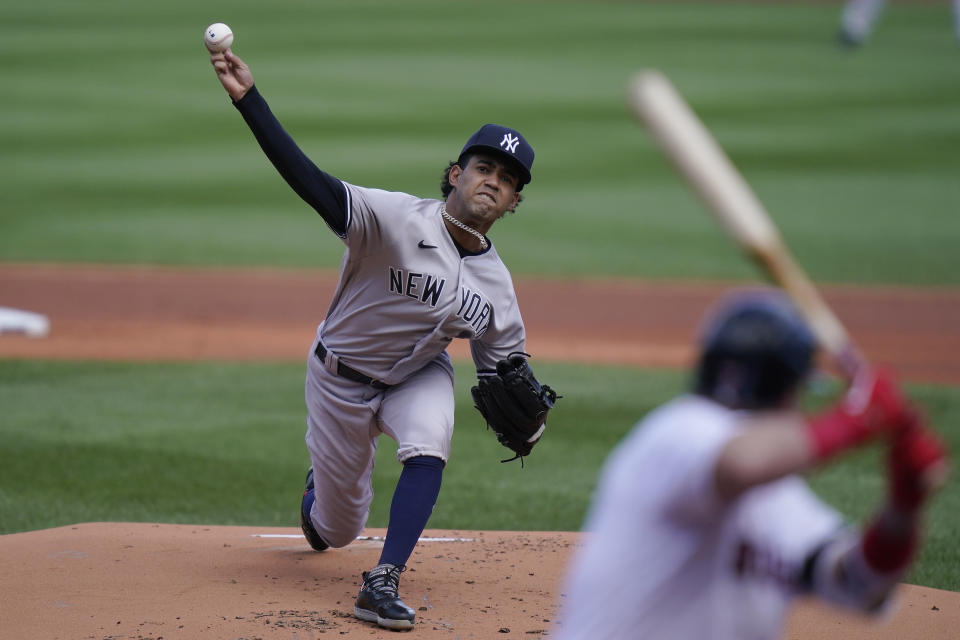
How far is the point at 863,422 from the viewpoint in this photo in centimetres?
218

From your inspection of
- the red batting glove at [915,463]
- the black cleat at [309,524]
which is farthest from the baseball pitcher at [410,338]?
the red batting glove at [915,463]

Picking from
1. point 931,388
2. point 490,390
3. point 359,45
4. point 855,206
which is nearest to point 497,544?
point 490,390

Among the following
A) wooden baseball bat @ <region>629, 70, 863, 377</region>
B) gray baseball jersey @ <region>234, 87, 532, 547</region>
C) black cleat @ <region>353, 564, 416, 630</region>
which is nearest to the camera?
wooden baseball bat @ <region>629, 70, 863, 377</region>

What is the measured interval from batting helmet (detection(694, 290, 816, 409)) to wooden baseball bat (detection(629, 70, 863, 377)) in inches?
2.8

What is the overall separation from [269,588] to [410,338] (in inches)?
45.5

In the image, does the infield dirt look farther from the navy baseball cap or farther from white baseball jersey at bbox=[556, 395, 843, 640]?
white baseball jersey at bbox=[556, 395, 843, 640]

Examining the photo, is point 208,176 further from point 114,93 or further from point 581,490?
point 581,490

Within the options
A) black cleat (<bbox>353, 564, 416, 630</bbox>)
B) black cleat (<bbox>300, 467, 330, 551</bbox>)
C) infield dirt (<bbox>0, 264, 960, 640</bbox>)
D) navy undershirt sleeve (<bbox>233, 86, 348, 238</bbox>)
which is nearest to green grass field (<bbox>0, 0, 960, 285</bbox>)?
infield dirt (<bbox>0, 264, 960, 640</bbox>)

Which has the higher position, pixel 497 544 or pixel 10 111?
pixel 10 111

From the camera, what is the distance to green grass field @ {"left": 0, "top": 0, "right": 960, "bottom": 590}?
7590 mm

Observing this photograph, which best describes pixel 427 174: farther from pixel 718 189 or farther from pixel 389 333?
pixel 718 189

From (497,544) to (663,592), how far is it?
3575mm

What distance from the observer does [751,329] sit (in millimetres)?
2340

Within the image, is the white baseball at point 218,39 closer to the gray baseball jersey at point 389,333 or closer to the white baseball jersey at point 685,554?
the gray baseball jersey at point 389,333
